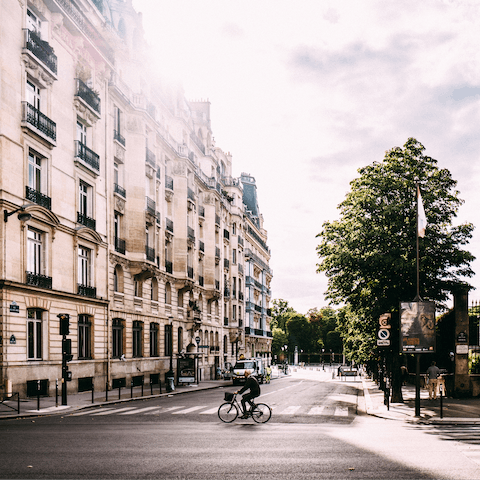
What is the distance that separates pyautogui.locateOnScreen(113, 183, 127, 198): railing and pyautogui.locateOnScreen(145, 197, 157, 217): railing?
283cm

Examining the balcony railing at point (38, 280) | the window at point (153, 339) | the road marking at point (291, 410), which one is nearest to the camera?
the road marking at point (291, 410)

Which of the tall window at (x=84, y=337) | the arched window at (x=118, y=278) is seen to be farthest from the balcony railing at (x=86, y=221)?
the tall window at (x=84, y=337)

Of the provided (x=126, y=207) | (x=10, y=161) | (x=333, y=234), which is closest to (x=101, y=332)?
(x=126, y=207)

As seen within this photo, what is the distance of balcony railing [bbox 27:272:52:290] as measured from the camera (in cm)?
2894

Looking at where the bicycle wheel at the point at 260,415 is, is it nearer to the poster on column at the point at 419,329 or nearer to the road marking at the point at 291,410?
the road marking at the point at 291,410

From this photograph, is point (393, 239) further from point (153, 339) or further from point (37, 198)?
point (153, 339)

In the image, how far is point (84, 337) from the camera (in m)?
35.2

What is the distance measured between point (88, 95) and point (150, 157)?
1019 centimetres

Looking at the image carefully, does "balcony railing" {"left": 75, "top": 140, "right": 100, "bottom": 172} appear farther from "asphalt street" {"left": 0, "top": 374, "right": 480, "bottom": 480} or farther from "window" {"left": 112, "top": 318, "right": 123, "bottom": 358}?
"asphalt street" {"left": 0, "top": 374, "right": 480, "bottom": 480}

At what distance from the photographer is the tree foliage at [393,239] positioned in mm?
26500

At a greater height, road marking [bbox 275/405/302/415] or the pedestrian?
the pedestrian

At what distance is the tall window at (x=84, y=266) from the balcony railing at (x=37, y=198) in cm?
452

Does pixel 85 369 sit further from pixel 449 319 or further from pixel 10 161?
pixel 449 319

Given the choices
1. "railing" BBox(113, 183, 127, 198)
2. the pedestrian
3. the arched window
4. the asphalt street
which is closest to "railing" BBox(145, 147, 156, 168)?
"railing" BBox(113, 183, 127, 198)
